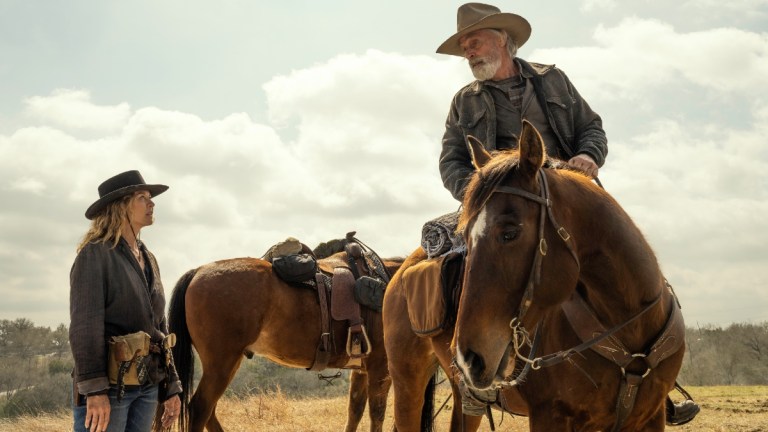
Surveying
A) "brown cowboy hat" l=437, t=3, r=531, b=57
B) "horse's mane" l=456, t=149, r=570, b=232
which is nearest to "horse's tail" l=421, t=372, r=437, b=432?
"brown cowboy hat" l=437, t=3, r=531, b=57

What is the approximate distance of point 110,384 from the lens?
4.00 m

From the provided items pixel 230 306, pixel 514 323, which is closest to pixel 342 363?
pixel 230 306

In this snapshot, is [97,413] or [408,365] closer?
[97,413]

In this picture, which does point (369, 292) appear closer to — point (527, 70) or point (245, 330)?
point (245, 330)

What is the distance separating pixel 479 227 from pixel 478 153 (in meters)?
0.74

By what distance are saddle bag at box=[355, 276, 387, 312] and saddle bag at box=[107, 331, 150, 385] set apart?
5123 millimetres

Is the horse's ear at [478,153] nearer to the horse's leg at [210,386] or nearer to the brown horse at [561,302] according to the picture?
the brown horse at [561,302]

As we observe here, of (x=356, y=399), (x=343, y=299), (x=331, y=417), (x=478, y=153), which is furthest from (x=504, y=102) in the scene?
(x=331, y=417)

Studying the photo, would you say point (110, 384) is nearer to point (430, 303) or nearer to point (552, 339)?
point (430, 303)

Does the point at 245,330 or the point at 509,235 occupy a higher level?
the point at 509,235

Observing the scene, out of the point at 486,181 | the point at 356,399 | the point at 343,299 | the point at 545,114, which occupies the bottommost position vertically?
the point at 356,399

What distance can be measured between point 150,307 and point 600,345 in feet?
8.84

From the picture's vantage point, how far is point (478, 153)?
385cm

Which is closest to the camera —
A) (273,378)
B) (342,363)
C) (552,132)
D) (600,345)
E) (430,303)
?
(600,345)
